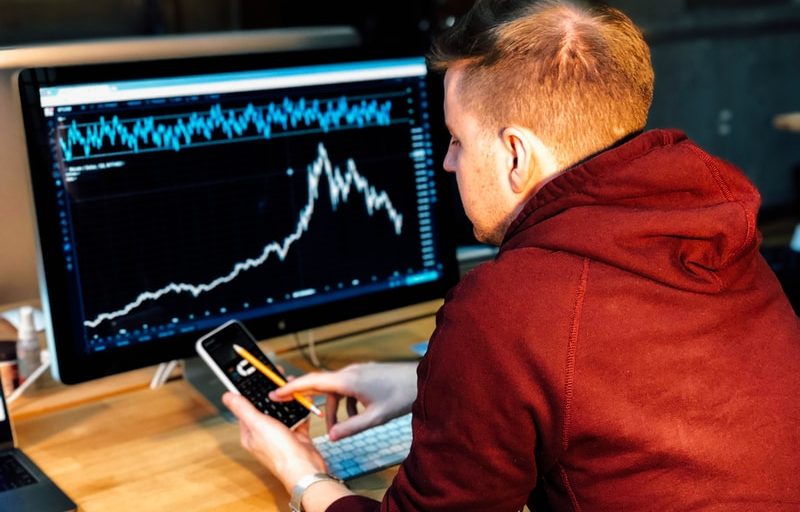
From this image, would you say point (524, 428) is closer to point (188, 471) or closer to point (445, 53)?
point (445, 53)

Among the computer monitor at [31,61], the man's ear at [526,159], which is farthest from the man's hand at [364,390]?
the computer monitor at [31,61]

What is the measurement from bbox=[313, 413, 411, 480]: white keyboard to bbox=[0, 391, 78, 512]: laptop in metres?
0.31

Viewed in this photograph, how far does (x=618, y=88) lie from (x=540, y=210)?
14 cm

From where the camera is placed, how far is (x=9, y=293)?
1.62 metres

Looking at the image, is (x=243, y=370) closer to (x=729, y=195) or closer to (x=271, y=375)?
(x=271, y=375)

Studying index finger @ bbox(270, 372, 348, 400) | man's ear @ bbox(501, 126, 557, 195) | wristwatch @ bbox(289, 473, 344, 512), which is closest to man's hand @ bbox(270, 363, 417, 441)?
index finger @ bbox(270, 372, 348, 400)

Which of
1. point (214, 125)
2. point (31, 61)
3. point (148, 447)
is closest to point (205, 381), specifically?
point (148, 447)

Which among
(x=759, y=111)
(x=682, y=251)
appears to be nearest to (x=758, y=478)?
(x=682, y=251)

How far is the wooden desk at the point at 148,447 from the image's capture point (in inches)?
47.6

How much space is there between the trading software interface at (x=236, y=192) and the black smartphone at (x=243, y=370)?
→ 6 cm

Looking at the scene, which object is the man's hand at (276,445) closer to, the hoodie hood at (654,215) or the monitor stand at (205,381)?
the monitor stand at (205,381)

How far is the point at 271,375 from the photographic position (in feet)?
4.29

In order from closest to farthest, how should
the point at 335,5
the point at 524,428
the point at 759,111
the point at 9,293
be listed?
the point at 524,428, the point at 9,293, the point at 759,111, the point at 335,5

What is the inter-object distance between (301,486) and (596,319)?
1.34 feet
